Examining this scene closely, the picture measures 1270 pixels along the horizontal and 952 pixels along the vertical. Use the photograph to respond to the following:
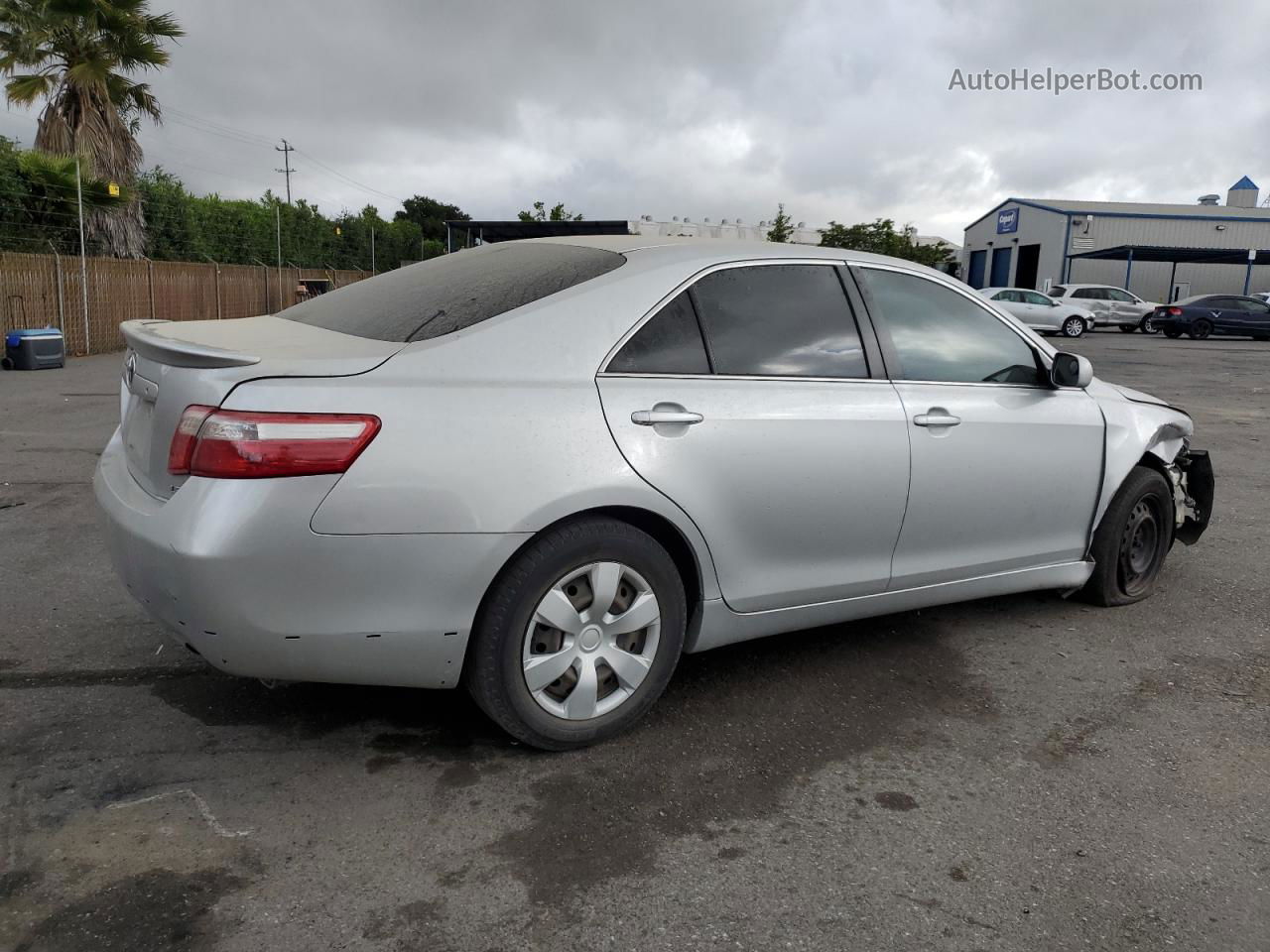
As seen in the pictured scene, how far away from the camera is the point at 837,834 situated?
2.79 m

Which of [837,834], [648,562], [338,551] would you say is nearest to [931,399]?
[648,562]

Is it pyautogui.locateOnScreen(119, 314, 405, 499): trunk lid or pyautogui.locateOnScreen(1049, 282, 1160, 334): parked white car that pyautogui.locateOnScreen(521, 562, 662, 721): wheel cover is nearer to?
pyautogui.locateOnScreen(119, 314, 405, 499): trunk lid

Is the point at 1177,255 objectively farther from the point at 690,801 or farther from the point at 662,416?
the point at 690,801

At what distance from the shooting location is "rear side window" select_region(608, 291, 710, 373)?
3205mm

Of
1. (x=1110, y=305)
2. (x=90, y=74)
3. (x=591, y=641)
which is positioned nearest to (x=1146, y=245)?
(x=1110, y=305)

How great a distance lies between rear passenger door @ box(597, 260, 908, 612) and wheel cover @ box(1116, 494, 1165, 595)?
1.58 m

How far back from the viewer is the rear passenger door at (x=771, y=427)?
3188 millimetres

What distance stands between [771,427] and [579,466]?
742mm

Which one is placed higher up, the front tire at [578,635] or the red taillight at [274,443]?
the red taillight at [274,443]

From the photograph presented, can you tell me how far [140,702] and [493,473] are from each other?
5.38ft

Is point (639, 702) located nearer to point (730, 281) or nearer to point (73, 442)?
point (730, 281)

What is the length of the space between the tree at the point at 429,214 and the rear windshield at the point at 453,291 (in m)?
86.6

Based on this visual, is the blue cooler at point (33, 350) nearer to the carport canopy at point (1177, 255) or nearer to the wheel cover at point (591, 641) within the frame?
the wheel cover at point (591, 641)

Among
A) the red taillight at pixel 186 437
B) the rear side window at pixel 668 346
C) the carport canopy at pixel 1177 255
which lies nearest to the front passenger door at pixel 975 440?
the rear side window at pixel 668 346
